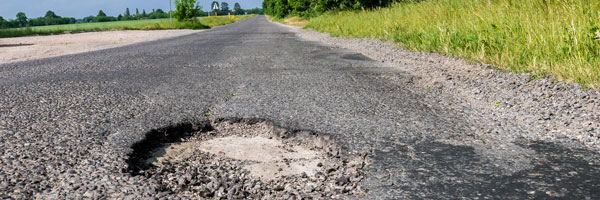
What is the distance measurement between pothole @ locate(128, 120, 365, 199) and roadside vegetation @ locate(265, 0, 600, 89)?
2.35 m

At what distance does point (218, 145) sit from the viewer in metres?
2.55

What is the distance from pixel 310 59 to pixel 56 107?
422 cm

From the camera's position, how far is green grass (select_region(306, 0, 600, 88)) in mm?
3783

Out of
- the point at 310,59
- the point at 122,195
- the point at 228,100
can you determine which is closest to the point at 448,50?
the point at 310,59

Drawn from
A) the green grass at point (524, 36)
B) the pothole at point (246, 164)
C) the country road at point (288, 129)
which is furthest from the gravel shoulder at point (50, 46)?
the green grass at point (524, 36)

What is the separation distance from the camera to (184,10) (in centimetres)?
3931

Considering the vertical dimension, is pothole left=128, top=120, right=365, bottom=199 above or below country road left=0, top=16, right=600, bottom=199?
below

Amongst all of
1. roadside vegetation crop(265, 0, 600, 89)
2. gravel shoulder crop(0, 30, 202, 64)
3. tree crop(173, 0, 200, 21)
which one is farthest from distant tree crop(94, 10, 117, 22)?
roadside vegetation crop(265, 0, 600, 89)

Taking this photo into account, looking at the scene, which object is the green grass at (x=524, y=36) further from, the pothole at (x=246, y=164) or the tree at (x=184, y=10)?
the tree at (x=184, y=10)

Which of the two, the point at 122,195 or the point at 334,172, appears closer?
the point at 122,195

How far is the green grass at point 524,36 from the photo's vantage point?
3783 mm

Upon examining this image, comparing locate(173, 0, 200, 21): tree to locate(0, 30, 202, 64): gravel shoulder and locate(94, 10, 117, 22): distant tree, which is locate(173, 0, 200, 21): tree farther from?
locate(94, 10, 117, 22): distant tree

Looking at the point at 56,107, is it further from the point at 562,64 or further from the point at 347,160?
the point at 562,64

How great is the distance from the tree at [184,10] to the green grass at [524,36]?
110 ft
